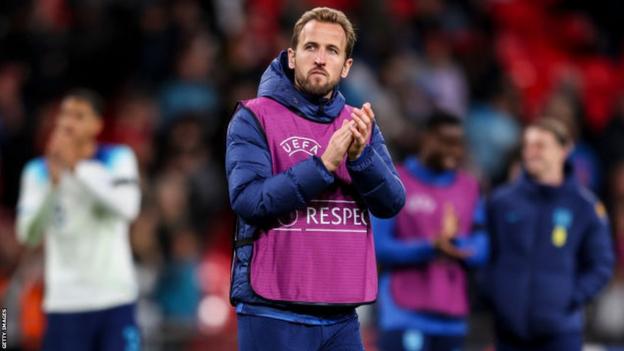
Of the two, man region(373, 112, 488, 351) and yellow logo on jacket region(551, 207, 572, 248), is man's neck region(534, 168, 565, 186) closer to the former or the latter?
yellow logo on jacket region(551, 207, 572, 248)

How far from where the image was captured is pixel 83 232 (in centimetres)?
Answer: 714

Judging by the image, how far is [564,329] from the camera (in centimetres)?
718

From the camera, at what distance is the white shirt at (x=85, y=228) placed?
7.05 metres

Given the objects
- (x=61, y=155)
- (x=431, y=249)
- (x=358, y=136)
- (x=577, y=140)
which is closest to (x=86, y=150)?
(x=61, y=155)

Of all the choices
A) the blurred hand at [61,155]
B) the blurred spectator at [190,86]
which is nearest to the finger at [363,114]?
the blurred hand at [61,155]

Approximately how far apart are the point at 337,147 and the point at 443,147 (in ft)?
8.90

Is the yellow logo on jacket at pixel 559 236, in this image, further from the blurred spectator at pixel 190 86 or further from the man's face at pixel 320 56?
the blurred spectator at pixel 190 86

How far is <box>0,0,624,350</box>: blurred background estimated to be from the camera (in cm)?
1036

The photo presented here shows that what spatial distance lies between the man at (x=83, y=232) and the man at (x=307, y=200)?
2.21 m

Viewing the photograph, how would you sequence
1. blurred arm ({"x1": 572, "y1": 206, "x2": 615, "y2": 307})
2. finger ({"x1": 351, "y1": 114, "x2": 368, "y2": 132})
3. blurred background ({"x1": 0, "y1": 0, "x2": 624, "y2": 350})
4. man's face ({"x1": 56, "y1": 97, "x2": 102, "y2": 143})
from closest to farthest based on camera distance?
finger ({"x1": 351, "y1": 114, "x2": 368, "y2": 132}) < man's face ({"x1": 56, "y1": 97, "x2": 102, "y2": 143}) < blurred arm ({"x1": 572, "y1": 206, "x2": 615, "y2": 307}) < blurred background ({"x1": 0, "y1": 0, "x2": 624, "y2": 350})

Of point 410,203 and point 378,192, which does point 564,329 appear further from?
point 378,192

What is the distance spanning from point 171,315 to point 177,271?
36cm

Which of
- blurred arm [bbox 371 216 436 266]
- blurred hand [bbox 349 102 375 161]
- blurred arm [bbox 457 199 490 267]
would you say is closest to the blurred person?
blurred arm [bbox 457 199 490 267]

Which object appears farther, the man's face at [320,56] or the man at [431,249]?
the man at [431,249]
